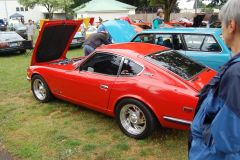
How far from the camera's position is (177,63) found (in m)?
4.98

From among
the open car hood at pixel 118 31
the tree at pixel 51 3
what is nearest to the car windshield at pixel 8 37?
the open car hood at pixel 118 31

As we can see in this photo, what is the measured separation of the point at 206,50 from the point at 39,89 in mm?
3798

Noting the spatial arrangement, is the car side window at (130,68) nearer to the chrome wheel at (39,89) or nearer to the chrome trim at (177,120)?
the chrome trim at (177,120)

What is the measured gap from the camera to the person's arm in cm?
143

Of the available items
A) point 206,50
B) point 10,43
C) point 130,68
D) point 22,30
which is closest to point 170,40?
point 206,50

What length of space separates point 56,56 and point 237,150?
6.17 m

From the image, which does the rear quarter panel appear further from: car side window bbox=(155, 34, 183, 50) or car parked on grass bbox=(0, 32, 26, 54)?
car parked on grass bbox=(0, 32, 26, 54)

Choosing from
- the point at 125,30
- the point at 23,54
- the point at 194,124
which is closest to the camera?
the point at 194,124

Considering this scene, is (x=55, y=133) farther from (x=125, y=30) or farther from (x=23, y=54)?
(x=23, y=54)

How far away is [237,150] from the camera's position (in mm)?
1504

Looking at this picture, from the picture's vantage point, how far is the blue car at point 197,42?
670cm

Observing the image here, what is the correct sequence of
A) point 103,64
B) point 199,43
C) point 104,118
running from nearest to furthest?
point 103,64 < point 104,118 < point 199,43

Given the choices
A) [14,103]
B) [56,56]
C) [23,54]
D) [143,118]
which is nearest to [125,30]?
[56,56]

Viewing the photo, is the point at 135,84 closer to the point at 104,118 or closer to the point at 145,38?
the point at 104,118
